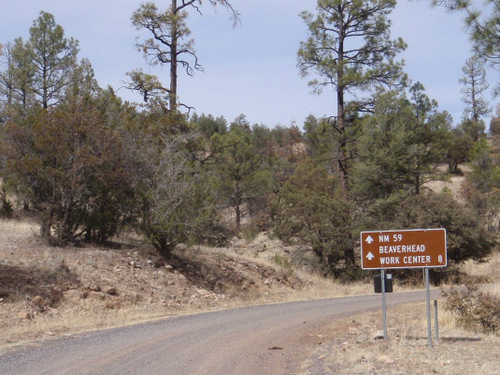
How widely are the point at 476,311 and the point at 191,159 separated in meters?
18.3

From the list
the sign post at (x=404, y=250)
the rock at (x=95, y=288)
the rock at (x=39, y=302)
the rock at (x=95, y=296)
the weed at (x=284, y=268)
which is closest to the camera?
the sign post at (x=404, y=250)

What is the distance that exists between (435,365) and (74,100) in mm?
16313

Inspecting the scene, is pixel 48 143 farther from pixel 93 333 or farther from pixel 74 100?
pixel 93 333

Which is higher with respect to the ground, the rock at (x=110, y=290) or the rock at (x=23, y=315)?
the rock at (x=110, y=290)

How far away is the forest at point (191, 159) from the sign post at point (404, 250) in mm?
5079

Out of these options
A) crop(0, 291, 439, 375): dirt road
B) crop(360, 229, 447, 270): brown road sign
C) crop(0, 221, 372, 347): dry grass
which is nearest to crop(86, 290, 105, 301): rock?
crop(0, 221, 372, 347): dry grass

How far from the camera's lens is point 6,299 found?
14398 mm

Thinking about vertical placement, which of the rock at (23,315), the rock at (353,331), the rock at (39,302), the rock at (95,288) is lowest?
the rock at (353,331)

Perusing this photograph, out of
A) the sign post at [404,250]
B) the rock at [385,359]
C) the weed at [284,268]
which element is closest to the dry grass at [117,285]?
the weed at [284,268]

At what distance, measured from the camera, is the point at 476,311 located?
1205 centimetres

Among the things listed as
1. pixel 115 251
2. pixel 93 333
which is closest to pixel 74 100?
pixel 115 251

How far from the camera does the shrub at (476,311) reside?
11977 millimetres

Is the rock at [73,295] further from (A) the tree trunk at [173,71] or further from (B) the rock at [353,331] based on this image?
(A) the tree trunk at [173,71]

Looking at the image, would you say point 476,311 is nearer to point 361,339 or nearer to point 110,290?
point 361,339
